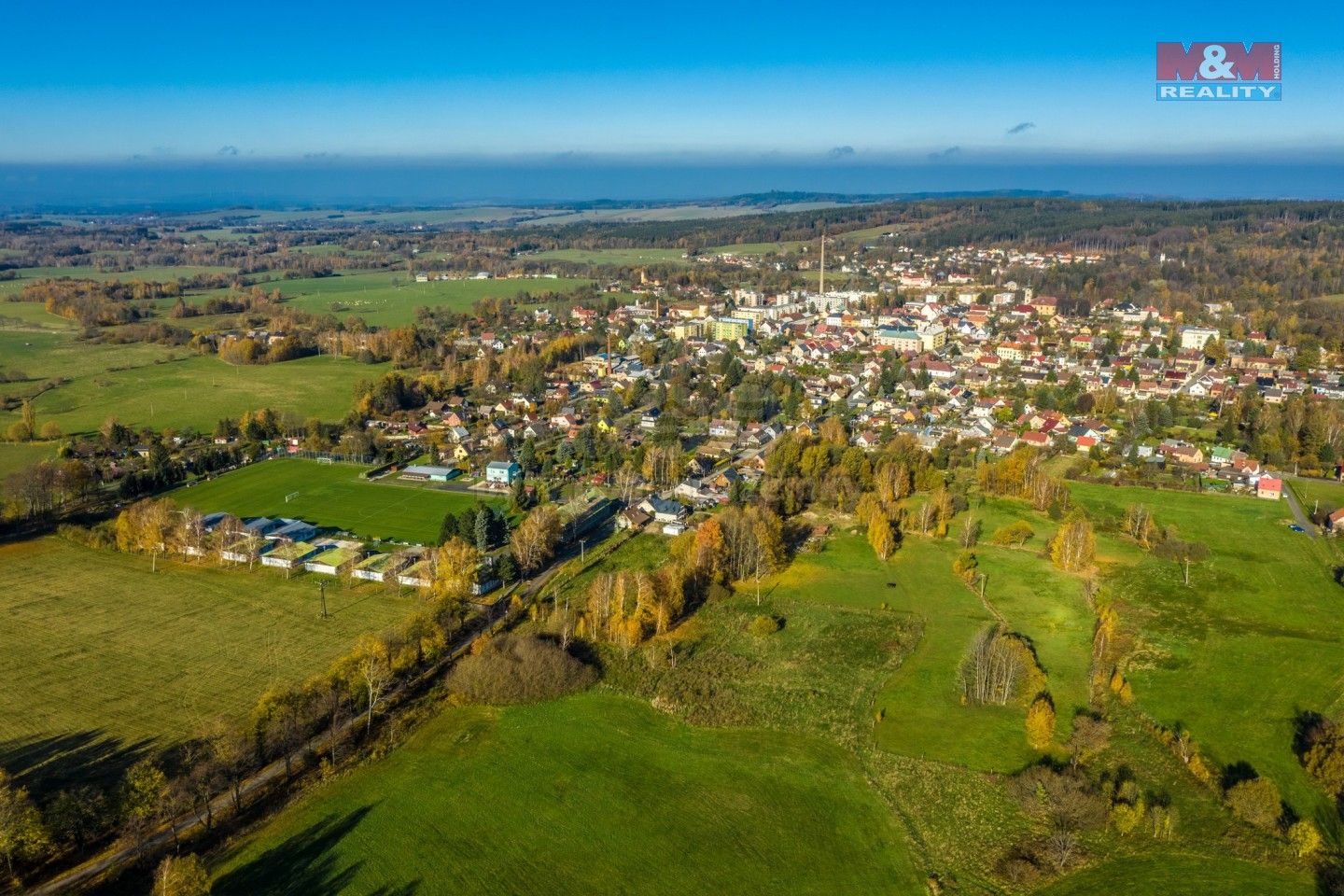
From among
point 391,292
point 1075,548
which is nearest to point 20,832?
point 1075,548

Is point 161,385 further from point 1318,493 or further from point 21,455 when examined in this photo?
point 1318,493

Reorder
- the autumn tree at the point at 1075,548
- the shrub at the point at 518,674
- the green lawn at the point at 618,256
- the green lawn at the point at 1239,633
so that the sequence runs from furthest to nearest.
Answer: the green lawn at the point at 618,256, the autumn tree at the point at 1075,548, the shrub at the point at 518,674, the green lawn at the point at 1239,633

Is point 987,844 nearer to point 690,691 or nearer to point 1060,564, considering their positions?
point 690,691

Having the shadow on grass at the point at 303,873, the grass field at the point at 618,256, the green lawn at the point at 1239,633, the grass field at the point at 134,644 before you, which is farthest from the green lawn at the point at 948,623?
the grass field at the point at 618,256

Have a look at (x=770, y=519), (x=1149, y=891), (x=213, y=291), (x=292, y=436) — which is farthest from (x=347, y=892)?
(x=213, y=291)

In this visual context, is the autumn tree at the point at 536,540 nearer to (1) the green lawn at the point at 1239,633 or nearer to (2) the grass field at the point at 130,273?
(1) the green lawn at the point at 1239,633

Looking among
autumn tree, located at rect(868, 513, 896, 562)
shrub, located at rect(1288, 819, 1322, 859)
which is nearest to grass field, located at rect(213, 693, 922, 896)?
shrub, located at rect(1288, 819, 1322, 859)
